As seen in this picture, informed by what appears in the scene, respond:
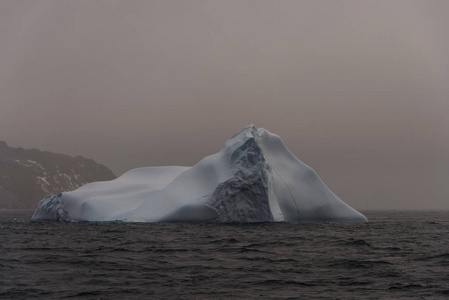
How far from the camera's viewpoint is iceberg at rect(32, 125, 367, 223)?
34125 millimetres

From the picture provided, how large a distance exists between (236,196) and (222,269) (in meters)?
20.7

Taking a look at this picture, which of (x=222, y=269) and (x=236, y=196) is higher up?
(x=236, y=196)

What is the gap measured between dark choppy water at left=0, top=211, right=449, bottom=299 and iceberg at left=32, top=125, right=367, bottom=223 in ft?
42.8

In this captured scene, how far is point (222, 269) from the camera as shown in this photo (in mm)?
13516

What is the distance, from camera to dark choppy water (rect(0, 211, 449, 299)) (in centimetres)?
1074

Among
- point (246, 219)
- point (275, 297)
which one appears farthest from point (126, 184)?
point (275, 297)

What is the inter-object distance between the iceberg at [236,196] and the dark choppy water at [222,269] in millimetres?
13059

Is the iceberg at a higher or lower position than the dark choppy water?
higher

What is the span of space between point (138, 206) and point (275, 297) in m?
28.8

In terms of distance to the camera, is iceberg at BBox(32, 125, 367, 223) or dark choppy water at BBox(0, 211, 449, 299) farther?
iceberg at BBox(32, 125, 367, 223)

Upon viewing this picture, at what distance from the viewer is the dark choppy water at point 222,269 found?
423 inches

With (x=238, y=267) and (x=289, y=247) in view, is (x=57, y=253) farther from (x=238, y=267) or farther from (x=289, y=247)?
(x=289, y=247)

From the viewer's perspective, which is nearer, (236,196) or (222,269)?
(222,269)

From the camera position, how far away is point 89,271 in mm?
13219
